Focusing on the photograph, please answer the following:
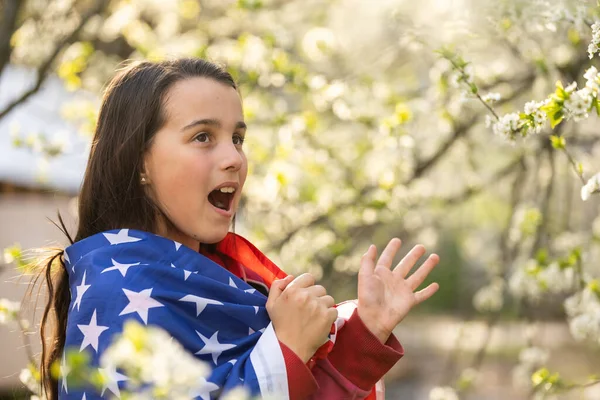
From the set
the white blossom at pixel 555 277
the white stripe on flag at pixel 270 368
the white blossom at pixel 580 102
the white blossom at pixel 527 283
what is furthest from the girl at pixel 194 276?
the white blossom at pixel 527 283

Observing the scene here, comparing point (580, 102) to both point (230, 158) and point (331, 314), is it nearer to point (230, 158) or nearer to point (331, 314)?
point (331, 314)

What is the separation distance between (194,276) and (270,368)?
0.27m

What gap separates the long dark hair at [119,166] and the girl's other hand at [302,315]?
373 mm

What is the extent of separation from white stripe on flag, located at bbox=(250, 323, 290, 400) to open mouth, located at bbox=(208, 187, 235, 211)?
0.39 m

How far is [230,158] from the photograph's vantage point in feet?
5.92

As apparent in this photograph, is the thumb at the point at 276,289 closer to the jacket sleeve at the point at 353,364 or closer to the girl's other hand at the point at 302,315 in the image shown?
the girl's other hand at the point at 302,315

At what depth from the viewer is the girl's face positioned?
1.80 metres

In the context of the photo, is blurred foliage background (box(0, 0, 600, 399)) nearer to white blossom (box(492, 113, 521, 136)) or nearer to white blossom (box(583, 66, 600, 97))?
white blossom (box(492, 113, 521, 136))

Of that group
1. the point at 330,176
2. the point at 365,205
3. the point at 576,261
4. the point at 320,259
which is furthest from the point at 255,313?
the point at 330,176

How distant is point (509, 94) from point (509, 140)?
2.59m

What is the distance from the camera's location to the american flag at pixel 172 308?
1539mm

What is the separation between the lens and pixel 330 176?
15.5ft

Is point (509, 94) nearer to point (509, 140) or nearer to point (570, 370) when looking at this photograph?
point (509, 140)

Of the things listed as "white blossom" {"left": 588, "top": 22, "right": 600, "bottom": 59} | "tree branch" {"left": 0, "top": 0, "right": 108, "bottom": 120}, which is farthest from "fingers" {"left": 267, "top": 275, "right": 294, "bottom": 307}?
"tree branch" {"left": 0, "top": 0, "right": 108, "bottom": 120}
